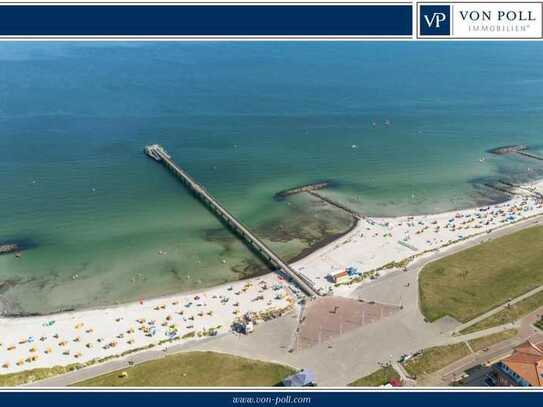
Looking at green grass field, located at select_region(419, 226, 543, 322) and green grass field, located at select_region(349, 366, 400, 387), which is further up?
green grass field, located at select_region(419, 226, 543, 322)

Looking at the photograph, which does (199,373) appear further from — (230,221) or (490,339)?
(230,221)

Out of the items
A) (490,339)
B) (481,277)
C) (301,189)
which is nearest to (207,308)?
(490,339)

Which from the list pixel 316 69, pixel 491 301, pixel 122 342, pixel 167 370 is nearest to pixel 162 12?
pixel 167 370

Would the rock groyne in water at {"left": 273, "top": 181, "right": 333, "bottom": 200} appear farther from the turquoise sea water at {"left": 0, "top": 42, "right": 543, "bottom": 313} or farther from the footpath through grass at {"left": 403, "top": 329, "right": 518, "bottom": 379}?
the footpath through grass at {"left": 403, "top": 329, "right": 518, "bottom": 379}

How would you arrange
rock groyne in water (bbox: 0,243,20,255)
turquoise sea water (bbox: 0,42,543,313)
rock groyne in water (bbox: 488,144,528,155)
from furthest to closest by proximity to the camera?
1. rock groyne in water (bbox: 488,144,528,155)
2. rock groyne in water (bbox: 0,243,20,255)
3. turquoise sea water (bbox: 0,42,543,313)

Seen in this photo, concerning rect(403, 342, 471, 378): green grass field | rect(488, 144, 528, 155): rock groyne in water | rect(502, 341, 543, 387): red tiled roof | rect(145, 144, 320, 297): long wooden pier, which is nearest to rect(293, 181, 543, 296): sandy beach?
rect(145, 144, 320, 297): long wooden pier

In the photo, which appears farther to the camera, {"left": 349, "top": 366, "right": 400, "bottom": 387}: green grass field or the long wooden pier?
the long wooden pier

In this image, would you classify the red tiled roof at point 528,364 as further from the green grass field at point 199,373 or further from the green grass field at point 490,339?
the green grass field at point 199,373
